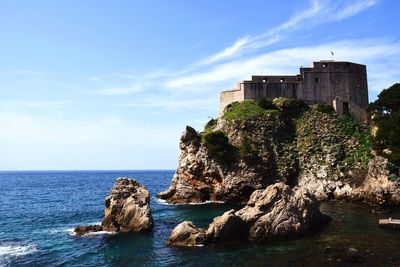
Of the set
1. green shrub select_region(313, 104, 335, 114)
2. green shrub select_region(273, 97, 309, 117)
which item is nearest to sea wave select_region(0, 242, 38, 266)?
green shrub select_region(273, 97, 309, 117)

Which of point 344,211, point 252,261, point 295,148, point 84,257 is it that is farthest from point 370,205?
point 84,257

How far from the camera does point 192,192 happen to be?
6175 centimetres

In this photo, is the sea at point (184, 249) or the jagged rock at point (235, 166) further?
the jagged rock at point (235, 166)

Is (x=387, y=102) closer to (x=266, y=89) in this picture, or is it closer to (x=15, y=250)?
(x=266, y=89)

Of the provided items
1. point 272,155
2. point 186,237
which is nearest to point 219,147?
point 272,155

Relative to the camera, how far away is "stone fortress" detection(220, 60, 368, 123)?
232 feet

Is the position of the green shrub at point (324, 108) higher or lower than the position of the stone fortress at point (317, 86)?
lower

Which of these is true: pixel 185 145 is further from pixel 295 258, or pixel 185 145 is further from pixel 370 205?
pixel 295 258

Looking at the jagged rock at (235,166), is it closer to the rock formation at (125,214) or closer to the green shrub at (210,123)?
the green shrub at (210,123)

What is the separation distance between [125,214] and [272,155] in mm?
30698

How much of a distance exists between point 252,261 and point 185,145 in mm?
38229

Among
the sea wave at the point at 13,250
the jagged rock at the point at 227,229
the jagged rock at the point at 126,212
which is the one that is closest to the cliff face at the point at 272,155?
the jagged rock at the point at 126,212

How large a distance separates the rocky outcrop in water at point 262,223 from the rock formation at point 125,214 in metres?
6.48

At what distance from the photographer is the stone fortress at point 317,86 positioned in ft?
232
